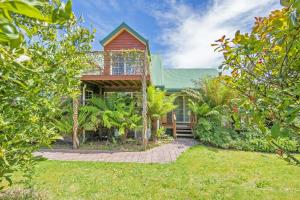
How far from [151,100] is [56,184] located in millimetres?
6169

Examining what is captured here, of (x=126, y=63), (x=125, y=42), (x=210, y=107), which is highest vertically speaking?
(x=125, y=42)

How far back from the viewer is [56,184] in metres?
5.02

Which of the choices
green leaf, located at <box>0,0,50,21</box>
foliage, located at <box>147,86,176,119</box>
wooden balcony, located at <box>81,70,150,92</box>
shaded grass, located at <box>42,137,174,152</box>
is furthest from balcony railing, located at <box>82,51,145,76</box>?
green leaf, located at <box>0,0,50,21</box>

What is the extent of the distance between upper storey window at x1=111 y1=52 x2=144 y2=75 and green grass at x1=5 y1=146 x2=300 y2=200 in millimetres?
4931

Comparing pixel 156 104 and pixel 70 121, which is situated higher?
pixel 156 104

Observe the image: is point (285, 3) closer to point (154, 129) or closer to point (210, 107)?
point (154, 129)

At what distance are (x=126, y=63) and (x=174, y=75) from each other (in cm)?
692

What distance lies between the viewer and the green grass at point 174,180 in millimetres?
4574

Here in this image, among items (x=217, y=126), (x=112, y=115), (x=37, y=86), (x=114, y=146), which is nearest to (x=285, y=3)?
(x=37, y=86)

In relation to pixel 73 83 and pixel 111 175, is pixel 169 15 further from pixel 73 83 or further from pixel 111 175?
pixel 73 83

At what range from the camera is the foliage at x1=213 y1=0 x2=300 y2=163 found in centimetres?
118

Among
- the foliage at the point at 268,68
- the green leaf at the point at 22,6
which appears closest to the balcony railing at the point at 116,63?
the foliage at the point at 268,68

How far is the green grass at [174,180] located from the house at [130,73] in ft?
13.8

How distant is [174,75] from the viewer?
1684 cm
